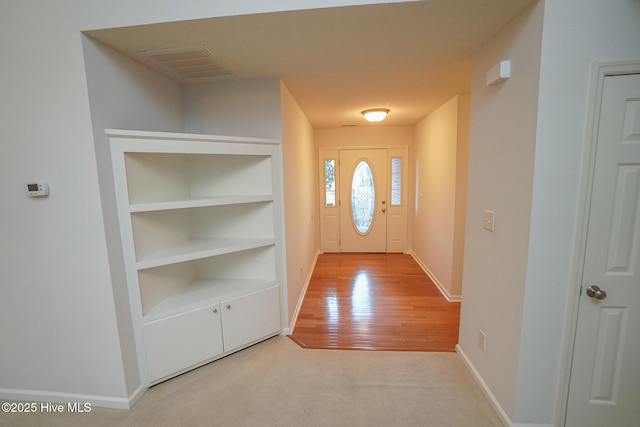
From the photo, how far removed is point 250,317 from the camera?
2334 mm

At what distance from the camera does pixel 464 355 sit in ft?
7.05


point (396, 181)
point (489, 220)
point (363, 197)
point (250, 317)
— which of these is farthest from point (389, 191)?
point (250, 317)

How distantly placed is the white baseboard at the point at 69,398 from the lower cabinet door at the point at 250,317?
2.24ft

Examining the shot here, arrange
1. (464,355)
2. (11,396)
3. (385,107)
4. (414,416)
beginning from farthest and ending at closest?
(385,107) → (464,355) → (11,396) → (414,416)

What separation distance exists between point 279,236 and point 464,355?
6.12ft

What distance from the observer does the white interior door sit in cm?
519

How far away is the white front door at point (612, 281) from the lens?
50.4 inches

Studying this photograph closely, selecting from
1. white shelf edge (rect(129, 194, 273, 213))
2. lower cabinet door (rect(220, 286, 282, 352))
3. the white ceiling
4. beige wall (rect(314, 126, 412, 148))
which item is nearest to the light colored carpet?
lower cabinet door (rect(220, 286, 282, 352))

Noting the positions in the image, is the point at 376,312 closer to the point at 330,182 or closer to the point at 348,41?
the point at 348,41

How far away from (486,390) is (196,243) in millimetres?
2513

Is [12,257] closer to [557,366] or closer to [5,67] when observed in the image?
[5,67]

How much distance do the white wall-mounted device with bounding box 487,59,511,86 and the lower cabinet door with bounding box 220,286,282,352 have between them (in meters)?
2.29

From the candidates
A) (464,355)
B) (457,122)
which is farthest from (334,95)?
(464,355)

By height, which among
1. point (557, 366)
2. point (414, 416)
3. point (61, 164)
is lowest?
point (414, 416)
